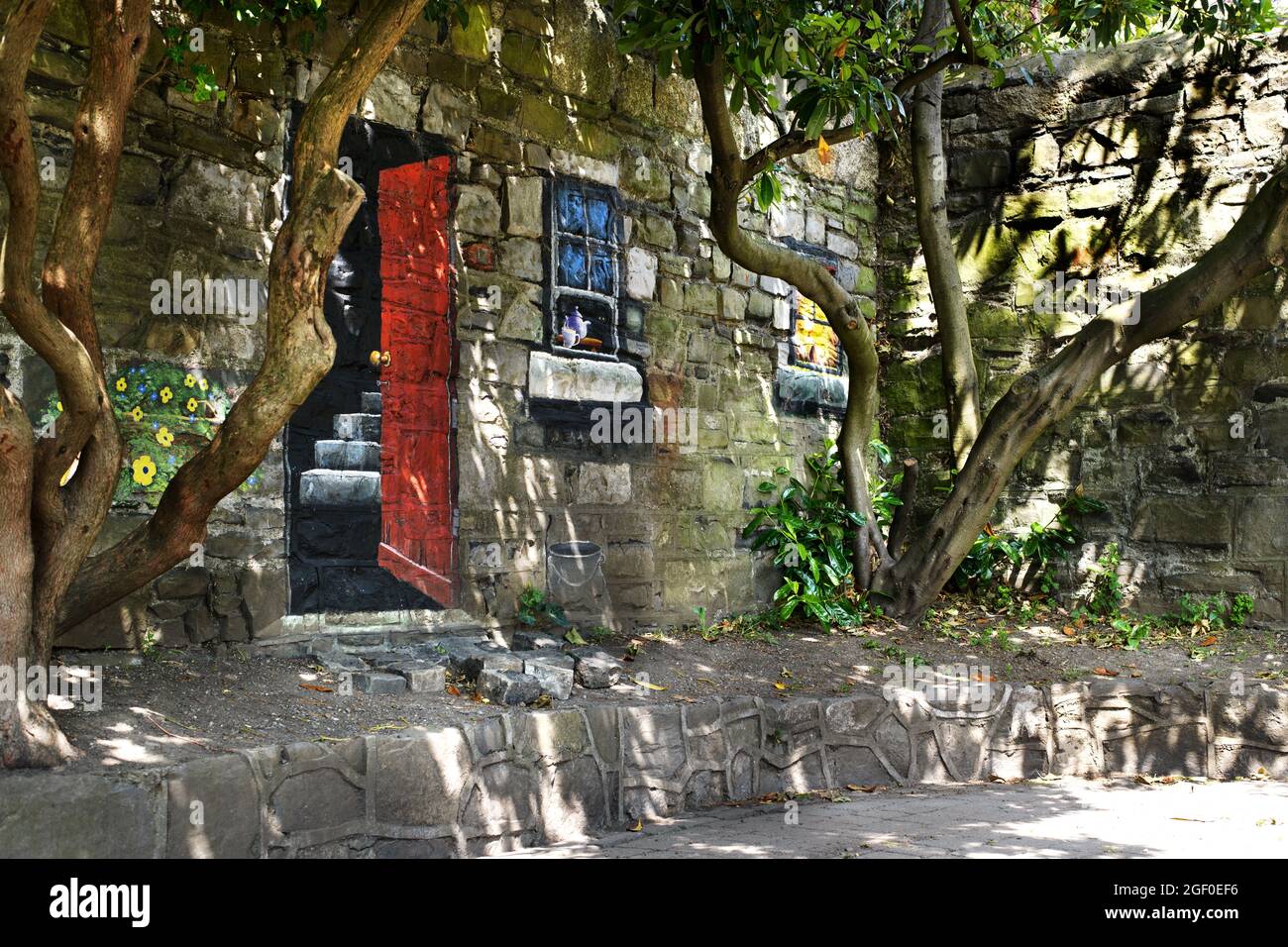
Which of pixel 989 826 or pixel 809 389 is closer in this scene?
pixel 989 826

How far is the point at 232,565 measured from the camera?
4516mm

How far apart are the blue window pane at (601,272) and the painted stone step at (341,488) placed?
154cm

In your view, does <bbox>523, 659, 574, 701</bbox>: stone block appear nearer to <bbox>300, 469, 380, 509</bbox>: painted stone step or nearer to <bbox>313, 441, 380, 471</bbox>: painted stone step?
<bbox>300, 469, 380, 509</bbox>: painted stone step

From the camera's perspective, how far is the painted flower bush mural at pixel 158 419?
14.0 ft

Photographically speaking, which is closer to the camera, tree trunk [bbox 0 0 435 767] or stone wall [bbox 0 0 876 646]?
tree trunk [bbox 0 0 435 767]

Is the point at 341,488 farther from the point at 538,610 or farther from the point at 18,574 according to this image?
the point at 18,574

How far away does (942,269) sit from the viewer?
6.58 metres

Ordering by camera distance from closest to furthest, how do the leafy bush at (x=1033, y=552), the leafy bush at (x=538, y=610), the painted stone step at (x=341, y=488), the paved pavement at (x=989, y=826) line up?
the paved pavement at (x=989, y=826)
the painted stone step at (x=341, y=488)
the leafy bush at (x=538, y=610)
the leafy bush at (x=1033, y=552)

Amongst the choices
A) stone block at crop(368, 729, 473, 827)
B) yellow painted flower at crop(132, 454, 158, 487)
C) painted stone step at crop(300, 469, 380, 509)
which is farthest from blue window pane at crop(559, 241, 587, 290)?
stone block at crop(368, 729, 473, 827)

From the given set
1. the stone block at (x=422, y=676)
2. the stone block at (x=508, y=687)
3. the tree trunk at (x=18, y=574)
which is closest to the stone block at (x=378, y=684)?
the stone block at (x=422, y=676)

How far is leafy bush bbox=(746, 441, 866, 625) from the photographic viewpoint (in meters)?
6.42

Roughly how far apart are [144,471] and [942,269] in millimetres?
4291

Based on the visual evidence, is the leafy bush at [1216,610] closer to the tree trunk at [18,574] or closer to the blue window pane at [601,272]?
the blue window pane at [601,272]

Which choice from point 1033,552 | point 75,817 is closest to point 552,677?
point 75,817
